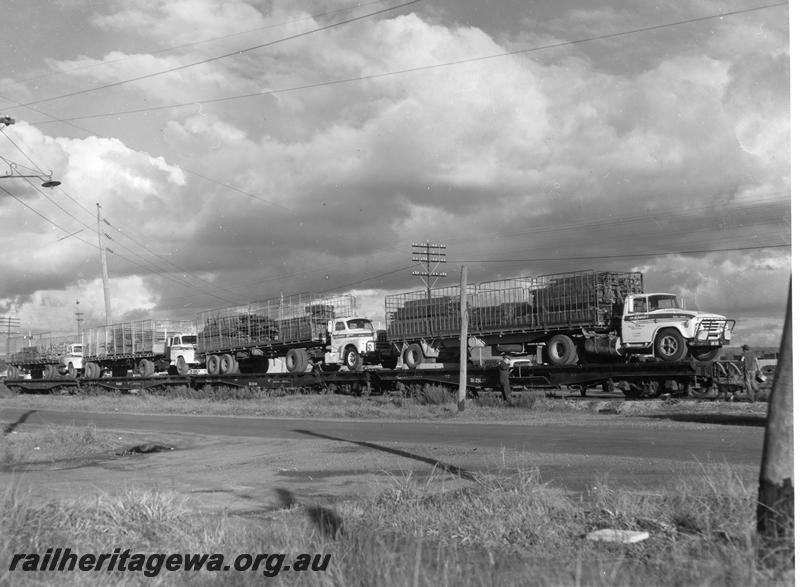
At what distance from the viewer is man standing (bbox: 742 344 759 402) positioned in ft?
69.6

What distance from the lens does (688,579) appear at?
14.9 feet

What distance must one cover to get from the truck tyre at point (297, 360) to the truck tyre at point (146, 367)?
14123 mm

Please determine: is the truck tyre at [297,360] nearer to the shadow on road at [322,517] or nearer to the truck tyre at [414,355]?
the truck tyre at [414,355]

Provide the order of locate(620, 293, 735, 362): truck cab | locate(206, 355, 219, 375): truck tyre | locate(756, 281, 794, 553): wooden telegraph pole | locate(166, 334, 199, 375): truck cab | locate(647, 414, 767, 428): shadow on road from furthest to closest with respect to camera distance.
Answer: locate(166, 334, 199, 375): truck cab, locate(206, 355, 219, 375): truck tyre, locate(620, 293, 735, 362): truck cab, locate(647, 414, 767, 428): shadow on road, locate(756, 281, 794, 553): wooden telegraph pole

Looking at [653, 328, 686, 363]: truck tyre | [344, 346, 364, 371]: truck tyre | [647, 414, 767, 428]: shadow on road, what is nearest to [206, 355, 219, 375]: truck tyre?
[344, 346, 364, 371]: truck tyre

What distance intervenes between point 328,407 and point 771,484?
22.5m

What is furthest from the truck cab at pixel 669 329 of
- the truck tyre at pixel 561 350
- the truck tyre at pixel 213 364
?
the truck tyre at pixel 213 364

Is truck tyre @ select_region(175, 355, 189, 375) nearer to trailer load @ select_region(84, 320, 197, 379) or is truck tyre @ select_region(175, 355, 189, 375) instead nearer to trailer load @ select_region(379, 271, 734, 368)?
trailer load @ select_region(84, 320, 197, 379)

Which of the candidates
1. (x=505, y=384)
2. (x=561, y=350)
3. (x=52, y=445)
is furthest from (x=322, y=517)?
(x=561, y=350)

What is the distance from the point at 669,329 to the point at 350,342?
15.2 meters

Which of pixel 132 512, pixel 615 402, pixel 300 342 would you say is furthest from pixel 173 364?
pixel 132 512

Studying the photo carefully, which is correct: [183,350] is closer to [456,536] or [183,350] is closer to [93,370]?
[93,370]

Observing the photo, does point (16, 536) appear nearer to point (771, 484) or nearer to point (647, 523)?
point (647, 523)

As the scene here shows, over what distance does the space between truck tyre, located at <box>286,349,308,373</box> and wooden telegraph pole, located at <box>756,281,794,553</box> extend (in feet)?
108
